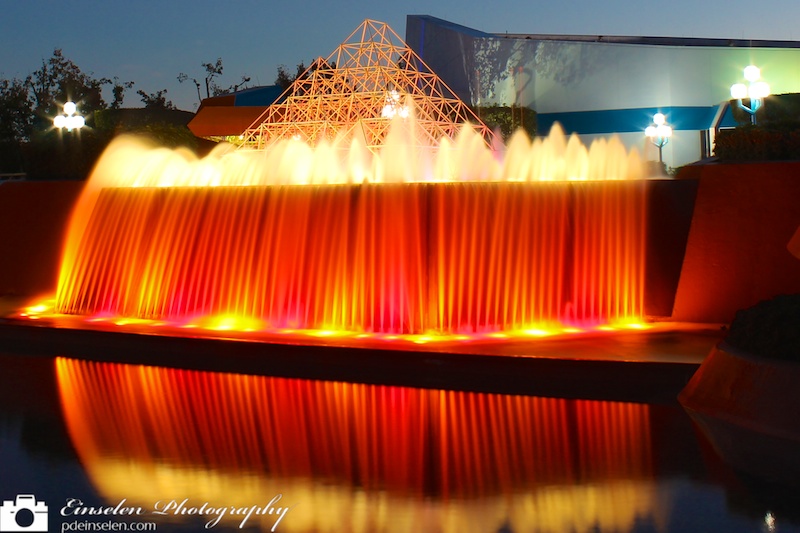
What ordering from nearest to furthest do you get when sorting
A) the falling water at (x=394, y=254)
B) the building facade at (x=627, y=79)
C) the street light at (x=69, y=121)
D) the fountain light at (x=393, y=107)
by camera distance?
the falling water at (x=394, y=254), the fountain light at (x=393, y=107), the street light at (x=69, y=121), the building facade at (x=627, y=79)

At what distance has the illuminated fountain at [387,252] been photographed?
1148 centimetres

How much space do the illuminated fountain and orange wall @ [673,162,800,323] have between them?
0.66 meters

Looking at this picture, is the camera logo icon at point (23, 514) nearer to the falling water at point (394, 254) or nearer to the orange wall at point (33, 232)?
the falling water at point (394, 254)

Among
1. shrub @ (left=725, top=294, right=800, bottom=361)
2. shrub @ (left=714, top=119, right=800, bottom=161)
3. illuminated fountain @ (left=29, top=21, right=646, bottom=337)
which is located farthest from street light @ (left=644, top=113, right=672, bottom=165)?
shrub @ (left=725, top=294, right=800, bottom=361)

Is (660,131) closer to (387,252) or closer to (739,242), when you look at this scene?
(739,242)

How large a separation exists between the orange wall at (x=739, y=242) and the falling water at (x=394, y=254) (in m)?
0.65

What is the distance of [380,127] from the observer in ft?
75.9

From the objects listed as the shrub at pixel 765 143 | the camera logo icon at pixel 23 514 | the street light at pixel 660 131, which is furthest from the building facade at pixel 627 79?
the camera logo icon at pixel 23 514

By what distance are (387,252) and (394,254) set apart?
0.10m

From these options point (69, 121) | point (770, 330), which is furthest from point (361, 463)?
point (69, 121)

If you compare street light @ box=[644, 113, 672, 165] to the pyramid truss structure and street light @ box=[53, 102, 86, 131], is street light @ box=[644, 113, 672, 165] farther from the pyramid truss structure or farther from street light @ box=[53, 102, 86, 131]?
street light @ box=[53, 102, 86, 131]

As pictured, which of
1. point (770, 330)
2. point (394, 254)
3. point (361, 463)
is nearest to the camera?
point (361, 463)

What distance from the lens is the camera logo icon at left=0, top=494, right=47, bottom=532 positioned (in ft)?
17.6

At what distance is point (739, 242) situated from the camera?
11.4 meters
